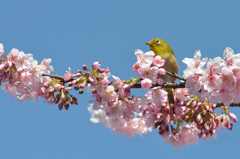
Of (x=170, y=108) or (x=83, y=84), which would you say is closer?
(x=83, y=84)

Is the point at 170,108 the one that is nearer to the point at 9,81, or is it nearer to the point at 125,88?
the point at 125,88

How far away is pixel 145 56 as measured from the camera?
3.86 metres

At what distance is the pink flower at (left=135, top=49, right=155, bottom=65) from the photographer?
384cm

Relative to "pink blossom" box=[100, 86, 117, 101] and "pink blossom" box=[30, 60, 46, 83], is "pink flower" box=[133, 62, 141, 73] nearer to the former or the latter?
"pink blossom" box=[100, 86, 117, 101]

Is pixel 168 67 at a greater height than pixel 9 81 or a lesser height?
greater

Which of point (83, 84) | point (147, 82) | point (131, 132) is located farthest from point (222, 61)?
point (131, 132)

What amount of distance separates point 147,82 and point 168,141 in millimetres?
2177

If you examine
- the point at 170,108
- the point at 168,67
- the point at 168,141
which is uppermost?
the point at 168,67

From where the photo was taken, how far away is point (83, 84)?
3.84 m

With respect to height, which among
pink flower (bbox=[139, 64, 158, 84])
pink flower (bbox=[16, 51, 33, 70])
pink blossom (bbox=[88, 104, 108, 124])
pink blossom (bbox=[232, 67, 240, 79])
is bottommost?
pink blossom (bbox=[232, 67, 240, 79])

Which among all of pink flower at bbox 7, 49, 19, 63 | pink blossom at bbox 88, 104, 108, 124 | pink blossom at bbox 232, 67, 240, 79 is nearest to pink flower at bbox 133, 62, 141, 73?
pink blossom at bbox 232, 67, 240, 79

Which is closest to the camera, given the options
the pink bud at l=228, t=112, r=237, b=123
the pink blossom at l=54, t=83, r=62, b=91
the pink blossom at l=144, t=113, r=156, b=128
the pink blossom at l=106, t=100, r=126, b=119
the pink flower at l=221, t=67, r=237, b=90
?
the pink flower at l=221, t=67, r=237, b=90

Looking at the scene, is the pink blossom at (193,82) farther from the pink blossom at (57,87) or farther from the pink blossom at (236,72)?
the pink blossom at (57,87)

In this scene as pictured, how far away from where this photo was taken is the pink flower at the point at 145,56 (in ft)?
12.6
